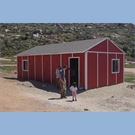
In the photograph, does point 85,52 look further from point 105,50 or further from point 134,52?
point 134,52

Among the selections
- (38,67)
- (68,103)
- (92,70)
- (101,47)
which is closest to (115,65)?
(101,47)

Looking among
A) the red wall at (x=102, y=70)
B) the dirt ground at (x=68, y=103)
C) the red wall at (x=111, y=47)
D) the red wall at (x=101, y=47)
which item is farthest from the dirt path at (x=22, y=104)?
the red wall at (x=111, y=47)

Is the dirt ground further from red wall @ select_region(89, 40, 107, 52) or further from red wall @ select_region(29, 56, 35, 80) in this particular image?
red wall @ select_region(29, 56, 35, 80)

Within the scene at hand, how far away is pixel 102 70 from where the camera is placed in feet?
Result: 50.9

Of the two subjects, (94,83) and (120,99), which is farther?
(94,83)

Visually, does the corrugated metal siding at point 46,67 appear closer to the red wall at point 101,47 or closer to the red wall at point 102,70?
the red wall at point 101,47

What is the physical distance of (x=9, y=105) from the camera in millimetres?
10172

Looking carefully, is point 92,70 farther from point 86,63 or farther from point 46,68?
point 46,68

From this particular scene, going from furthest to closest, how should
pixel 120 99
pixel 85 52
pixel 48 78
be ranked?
pixel 48 78
pixel 85 52
pixel 120 99

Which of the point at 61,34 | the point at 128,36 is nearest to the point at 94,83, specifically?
the point at 61,34

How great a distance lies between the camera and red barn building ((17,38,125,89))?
47.3 feet

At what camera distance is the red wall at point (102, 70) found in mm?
15281

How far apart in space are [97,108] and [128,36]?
27111 millimetres

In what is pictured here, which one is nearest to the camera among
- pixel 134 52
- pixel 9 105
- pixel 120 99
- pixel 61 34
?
pixel 9 105
